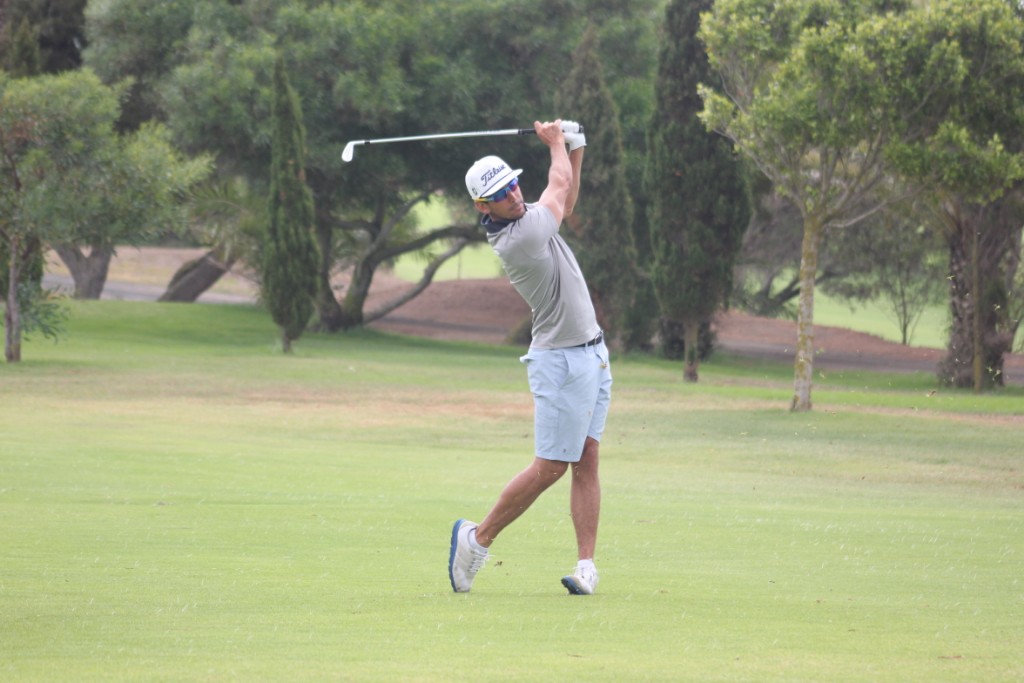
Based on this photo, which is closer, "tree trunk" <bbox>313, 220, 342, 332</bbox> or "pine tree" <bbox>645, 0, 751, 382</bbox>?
"pine tree" <bbox>645, 0, 751, 382</bbox>

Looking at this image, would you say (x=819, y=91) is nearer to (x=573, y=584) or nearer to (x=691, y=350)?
(x=691, y=350)

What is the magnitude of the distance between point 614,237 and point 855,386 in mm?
7480

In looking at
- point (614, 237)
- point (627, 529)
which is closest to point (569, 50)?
point (614, 237)

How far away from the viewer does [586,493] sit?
24.5ft

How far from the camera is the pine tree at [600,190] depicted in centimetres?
3750

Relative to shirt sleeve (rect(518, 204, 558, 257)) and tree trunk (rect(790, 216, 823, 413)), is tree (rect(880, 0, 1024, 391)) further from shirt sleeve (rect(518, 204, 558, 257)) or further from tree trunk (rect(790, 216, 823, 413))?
shirt sleeve (rect(518, 204, 558, 257))

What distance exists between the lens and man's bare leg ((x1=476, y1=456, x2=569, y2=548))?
23.9ft

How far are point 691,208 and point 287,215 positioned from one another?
10.0 metres

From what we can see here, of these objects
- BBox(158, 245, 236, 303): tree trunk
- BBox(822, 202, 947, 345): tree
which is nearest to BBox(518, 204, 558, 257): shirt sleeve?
BBox(822, 202, 947, 345): tree

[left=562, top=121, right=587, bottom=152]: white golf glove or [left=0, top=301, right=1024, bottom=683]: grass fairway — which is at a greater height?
[left=562, top=121, right=587, bottom=152]: white golf glove

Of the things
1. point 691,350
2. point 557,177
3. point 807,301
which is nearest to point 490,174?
point 557,177

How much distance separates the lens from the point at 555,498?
13.1 metres

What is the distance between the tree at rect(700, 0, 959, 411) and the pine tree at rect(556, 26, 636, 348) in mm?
11720

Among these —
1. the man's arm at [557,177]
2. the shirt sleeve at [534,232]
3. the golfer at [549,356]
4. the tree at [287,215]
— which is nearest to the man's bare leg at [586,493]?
the golfer at [549,356]
